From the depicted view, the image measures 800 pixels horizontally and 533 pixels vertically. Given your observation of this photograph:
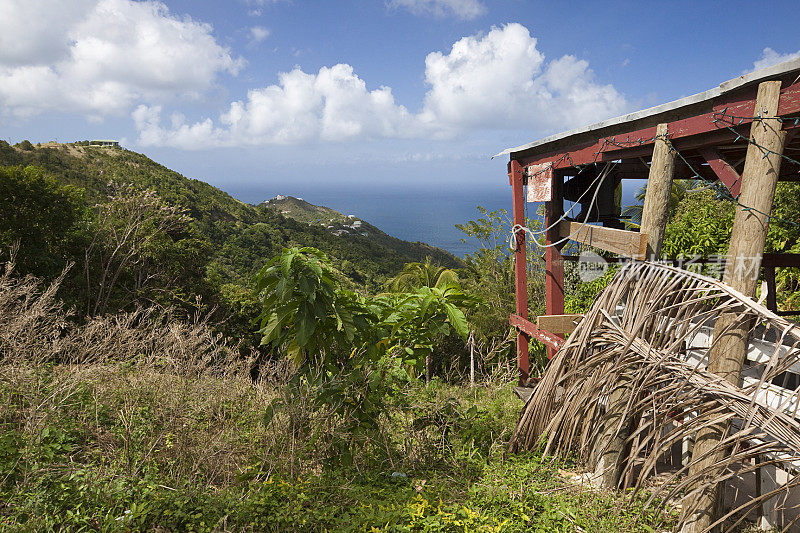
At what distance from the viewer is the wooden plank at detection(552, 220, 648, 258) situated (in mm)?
3525

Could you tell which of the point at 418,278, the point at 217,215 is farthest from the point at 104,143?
the point at 418,278

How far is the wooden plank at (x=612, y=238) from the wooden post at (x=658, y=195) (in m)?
0.07

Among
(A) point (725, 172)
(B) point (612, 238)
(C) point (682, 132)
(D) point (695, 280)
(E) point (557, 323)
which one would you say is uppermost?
(C) point (682, 132)

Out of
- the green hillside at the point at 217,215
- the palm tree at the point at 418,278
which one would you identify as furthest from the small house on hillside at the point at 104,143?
the palm tree at the point at 418,278

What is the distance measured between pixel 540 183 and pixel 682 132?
87.2 inches

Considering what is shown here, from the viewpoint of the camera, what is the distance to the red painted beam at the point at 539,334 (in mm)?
5048

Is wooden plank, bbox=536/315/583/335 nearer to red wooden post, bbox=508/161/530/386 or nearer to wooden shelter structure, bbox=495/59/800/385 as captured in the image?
wooden shelter structure, bbox=495/59/800/385

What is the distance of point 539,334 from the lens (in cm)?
544

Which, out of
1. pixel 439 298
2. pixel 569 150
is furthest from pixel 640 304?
pixel 569 150

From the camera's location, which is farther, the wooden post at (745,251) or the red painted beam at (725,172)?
the red painted beam at (725,172)

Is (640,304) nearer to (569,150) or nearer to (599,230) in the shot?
(599,230)

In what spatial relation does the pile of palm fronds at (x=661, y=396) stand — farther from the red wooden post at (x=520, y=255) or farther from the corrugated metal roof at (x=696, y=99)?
the red wooden post at (x=520, y=255)

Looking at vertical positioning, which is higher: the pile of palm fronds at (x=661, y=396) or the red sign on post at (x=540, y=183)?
the red sign on post at (x=540, y=183)

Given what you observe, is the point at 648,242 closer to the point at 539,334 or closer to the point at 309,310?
the point at 539,334
